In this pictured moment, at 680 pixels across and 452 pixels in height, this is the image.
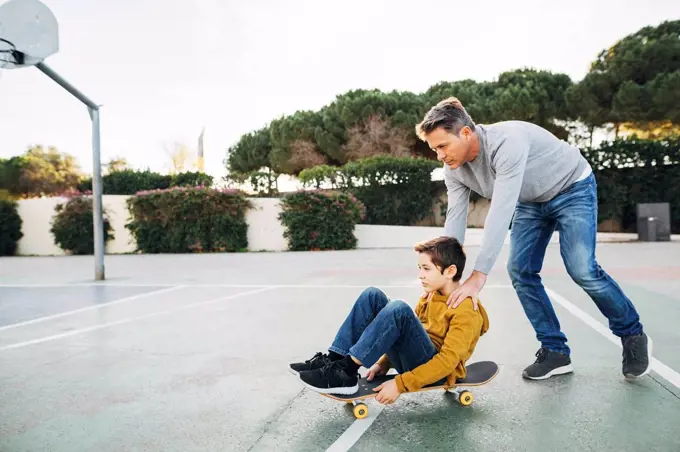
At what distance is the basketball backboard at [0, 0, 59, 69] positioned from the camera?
695cm

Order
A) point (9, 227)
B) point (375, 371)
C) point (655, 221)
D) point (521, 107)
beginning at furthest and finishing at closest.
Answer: point (521, 107) → point (9, 227) → point (655, 221) → point (375, 371)

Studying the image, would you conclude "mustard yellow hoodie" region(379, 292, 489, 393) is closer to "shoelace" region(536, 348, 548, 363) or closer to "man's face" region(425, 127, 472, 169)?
"man's face" region(425, 127, 472, 169)

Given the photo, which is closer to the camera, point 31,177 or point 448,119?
point 448,119

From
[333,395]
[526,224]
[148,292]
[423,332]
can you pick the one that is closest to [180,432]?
[333,395]

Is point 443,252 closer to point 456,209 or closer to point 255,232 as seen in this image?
point 456,209

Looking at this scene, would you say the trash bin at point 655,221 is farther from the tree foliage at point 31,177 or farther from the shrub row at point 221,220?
the tree foliage at point 31,177

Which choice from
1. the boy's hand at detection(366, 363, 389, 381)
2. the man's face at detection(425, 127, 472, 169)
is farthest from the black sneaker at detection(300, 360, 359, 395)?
the man's face at detection(425, 127, 472, 169)

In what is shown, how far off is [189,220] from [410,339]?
15.5 metres

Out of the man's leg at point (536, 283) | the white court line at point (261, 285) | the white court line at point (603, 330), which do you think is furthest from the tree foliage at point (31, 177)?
the man's leg at point (536, 283)

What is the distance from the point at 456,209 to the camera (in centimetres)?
315

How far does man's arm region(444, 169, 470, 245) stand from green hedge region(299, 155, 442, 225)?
51.5 feet

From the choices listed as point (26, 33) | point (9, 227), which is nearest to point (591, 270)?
point (26, 33)

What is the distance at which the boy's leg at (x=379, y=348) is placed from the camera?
103 inches

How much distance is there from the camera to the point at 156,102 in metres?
22.8
